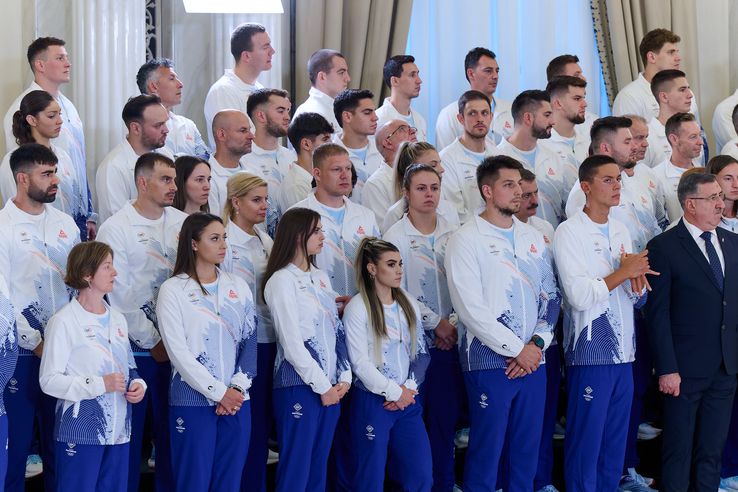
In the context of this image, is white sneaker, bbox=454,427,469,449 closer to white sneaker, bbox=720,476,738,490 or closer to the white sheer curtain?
white sneaker, bbox=720,476,738,490

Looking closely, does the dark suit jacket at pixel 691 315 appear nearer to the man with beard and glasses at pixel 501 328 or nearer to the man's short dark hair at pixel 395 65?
the man with beard and glasses at pixel 501 328

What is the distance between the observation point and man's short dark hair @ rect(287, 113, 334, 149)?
6.57 metres

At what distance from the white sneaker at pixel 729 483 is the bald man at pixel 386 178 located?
7.74 ft

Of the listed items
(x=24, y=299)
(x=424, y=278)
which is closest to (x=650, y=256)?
(x=424, y=278)

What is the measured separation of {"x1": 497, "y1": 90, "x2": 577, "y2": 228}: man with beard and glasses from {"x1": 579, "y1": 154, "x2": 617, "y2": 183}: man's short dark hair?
70 cm

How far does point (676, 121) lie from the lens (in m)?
7.05

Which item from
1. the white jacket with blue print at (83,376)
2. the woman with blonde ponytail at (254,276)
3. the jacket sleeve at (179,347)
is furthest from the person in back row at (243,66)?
the white jacket with blue print at (83,376)

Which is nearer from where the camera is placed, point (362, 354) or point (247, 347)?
point (247, 347)

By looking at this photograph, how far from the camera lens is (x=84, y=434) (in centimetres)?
498

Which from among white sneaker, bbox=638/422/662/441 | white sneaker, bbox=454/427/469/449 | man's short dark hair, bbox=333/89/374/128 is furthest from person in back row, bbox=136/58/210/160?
white sneaker, bbox=638/422/662/441

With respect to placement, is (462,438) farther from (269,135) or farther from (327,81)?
(327,81)

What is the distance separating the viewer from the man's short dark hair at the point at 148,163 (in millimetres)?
5598

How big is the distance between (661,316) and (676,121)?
1.55 meters

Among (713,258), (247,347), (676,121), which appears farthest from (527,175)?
(247,347)
